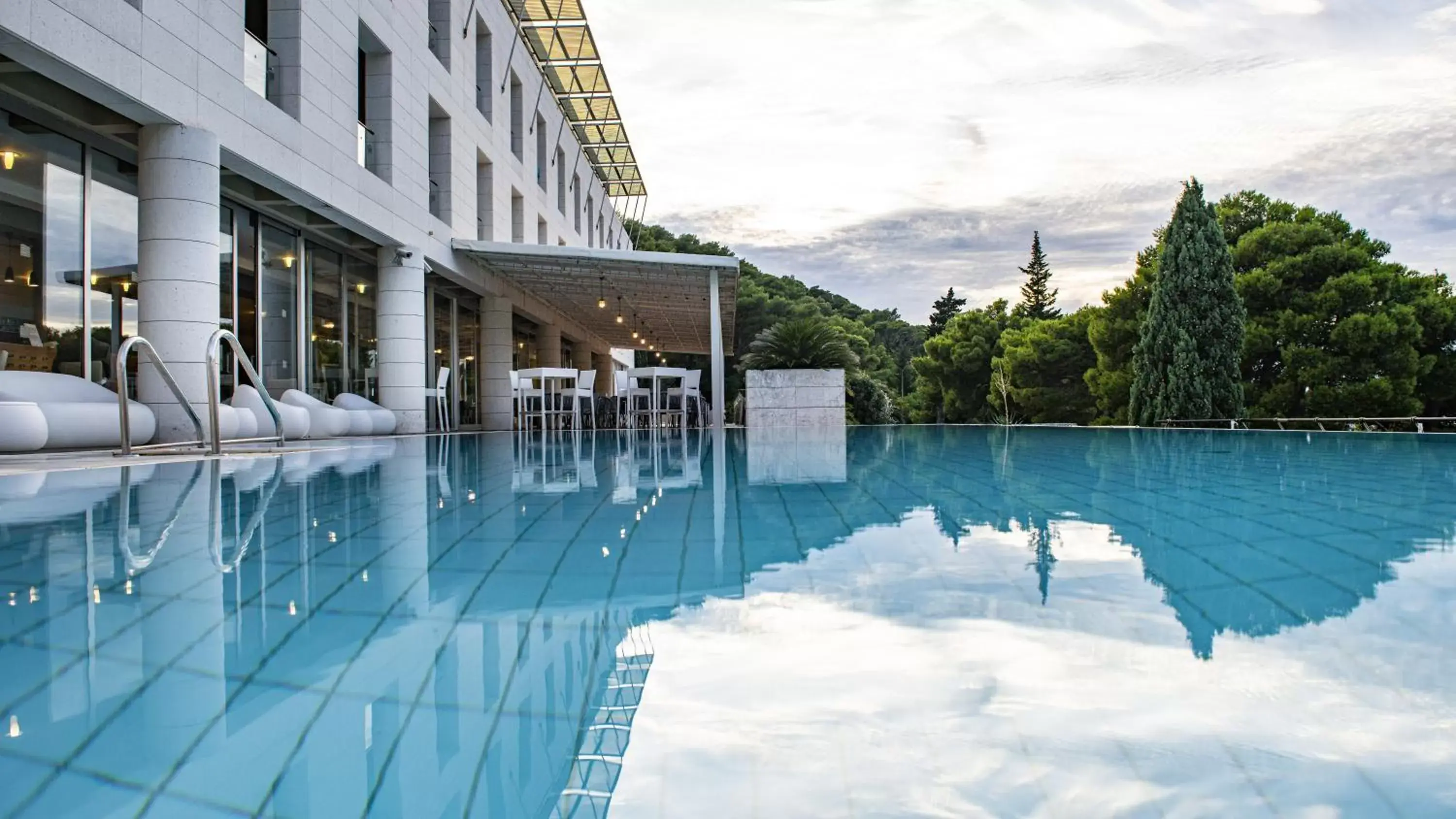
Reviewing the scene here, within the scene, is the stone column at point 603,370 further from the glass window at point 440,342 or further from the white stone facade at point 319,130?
the glass window at point 440,342

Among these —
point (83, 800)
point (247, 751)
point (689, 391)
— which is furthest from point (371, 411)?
point (83, 800)

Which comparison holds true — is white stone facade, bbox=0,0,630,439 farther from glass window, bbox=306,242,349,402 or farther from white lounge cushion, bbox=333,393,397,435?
glass window, bbox=306,242,349,402

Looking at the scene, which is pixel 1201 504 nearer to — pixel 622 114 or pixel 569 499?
pixel 569 499

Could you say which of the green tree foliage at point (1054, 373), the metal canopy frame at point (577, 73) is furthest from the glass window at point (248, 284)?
the green tree foliage at point (1054, 373)

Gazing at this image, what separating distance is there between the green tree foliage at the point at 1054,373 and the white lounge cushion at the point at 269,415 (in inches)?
1007

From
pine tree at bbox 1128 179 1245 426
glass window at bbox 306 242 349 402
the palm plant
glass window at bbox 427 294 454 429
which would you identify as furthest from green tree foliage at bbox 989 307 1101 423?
glass window at bbox 306 242 349 402

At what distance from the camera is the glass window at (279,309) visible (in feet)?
38.4

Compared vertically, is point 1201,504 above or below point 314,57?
below

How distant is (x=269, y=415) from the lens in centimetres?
1067

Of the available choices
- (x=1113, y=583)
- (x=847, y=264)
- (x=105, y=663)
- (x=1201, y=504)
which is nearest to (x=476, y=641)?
(x=105, y=663)

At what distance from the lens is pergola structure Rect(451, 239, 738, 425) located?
593 inches

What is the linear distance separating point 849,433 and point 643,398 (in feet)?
23.9

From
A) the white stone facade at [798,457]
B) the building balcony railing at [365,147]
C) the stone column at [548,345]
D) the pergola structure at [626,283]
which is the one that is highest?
the building balcony railing at [365,147]

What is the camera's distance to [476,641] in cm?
198
